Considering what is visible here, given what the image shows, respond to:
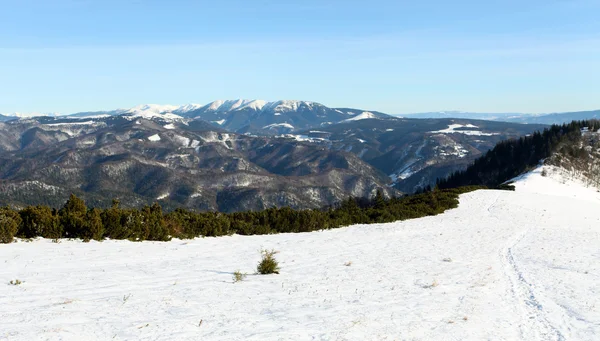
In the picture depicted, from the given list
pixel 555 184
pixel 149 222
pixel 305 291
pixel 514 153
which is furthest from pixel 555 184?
pixel 305 291

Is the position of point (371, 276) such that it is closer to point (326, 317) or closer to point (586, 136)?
point (326, 317)

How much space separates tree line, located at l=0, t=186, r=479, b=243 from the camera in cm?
2117

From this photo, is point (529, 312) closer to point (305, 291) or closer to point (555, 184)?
point (305, 291)

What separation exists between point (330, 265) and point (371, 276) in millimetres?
2478

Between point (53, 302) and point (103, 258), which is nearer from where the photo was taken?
point (53, 302)

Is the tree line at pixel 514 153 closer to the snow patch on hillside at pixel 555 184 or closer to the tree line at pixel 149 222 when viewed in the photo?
the snow patch on hillside at pixel 555 184

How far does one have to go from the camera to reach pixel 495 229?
1209 inches

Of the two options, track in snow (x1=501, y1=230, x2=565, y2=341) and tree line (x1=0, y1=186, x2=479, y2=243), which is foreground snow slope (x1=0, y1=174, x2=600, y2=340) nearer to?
track in snow (x1=501, y1=230, x2=565, y2=341)

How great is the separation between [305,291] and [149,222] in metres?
13.3

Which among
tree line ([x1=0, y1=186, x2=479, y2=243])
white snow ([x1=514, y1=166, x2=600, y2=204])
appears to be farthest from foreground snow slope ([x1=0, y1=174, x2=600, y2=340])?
white snow ([x1=514, y1=166, x2=600, y2=204])

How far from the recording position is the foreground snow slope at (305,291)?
10.1 m

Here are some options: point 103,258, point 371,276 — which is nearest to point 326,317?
point 371,276

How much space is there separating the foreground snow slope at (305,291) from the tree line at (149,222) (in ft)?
4.76

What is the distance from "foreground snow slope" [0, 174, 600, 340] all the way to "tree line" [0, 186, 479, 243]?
1451mm
